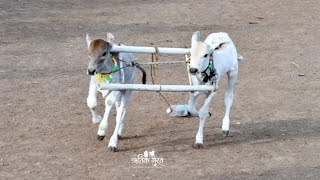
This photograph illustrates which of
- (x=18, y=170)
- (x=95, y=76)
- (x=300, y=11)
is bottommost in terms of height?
(x=300, y=11)

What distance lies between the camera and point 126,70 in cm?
829

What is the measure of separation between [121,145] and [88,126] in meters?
0.77

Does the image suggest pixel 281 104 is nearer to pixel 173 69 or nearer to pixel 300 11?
pixel 173 69

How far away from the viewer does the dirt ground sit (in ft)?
25.4

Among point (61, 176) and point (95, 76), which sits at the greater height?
point (95, 76)

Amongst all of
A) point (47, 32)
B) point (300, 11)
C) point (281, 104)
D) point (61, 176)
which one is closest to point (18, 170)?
point (61, 176)

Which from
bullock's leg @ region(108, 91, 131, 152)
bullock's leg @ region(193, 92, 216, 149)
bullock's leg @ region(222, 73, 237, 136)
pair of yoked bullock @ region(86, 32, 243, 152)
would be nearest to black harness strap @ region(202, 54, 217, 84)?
pair of yoked bullock @ region(86, 32, 243, 152)

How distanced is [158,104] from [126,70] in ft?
5.56

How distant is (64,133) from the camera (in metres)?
8.66

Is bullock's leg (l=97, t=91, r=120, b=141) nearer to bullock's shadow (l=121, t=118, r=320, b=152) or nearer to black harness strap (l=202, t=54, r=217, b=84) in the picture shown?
bullock's shadow (l=121, t=118, r=320, b=152)

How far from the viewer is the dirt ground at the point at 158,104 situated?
773 cm

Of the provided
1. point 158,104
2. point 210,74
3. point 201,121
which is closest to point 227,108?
point 201,121

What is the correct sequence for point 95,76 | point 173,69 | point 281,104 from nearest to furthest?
point 95,76 < point 281,104 < point 173,69

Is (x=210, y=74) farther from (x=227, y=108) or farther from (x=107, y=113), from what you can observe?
(x=107, y=113)
